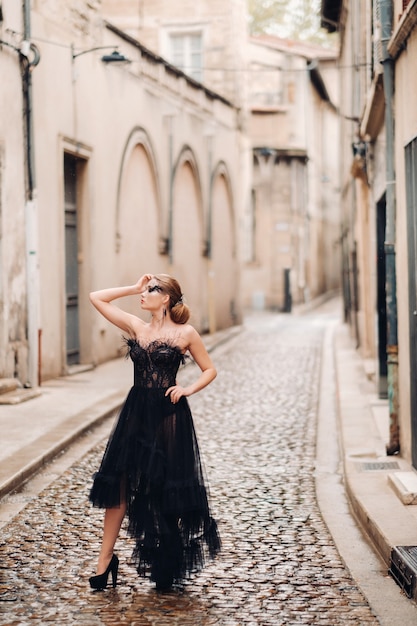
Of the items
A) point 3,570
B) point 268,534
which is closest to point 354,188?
point 268,534

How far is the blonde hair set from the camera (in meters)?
5.32

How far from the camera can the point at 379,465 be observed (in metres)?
8.23

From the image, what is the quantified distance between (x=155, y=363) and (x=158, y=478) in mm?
563

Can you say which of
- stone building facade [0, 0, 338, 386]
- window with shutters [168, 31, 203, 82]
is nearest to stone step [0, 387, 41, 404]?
stone building facade [0, 0, 338, 386]

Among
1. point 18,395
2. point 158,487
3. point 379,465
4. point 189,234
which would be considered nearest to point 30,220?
point 18,395

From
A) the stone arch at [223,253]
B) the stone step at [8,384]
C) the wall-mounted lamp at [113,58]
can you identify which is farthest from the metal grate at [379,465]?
the stone arch at [223,253]

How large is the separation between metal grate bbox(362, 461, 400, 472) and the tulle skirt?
3.14m

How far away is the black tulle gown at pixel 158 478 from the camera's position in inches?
202

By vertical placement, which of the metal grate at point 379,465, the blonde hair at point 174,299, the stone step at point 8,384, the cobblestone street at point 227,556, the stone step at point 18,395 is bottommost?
the cobblestone street at point 227,556

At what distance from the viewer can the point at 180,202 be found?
72.7 feet

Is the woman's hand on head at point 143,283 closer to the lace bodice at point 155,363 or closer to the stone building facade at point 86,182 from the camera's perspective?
the lace bodice at point 155,363

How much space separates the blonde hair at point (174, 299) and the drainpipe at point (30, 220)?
7.63m

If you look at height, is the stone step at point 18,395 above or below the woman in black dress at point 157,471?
below

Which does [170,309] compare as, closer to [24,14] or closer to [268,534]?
[268,534]
